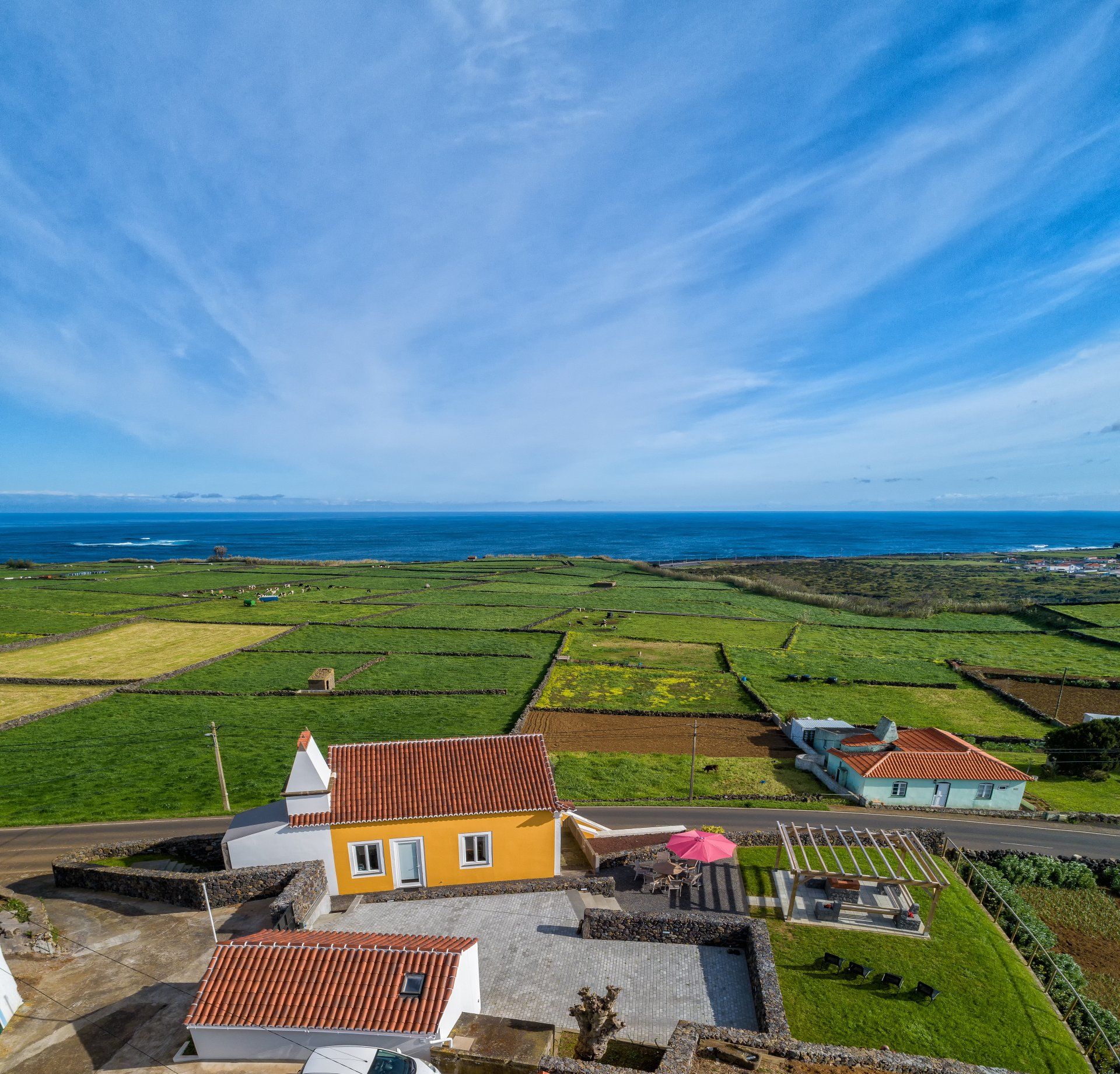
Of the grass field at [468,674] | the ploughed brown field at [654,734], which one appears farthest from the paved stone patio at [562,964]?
the ploughed brown field at [654,734]

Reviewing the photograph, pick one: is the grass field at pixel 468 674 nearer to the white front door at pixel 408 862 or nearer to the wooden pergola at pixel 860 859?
the wooden pergola at pixel 860 859

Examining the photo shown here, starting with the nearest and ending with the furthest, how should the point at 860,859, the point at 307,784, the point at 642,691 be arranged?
the point at 307,784 < the point at 860,859 < the point at 642,691

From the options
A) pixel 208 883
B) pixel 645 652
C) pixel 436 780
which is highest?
pixel 436 780

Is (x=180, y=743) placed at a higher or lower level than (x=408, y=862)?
lower

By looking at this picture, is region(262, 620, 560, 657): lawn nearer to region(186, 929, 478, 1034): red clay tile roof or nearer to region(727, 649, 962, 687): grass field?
region(727, 649, 962, 687): grass field

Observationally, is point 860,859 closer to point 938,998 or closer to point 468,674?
point 938,998

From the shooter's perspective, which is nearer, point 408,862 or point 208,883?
point 208,883

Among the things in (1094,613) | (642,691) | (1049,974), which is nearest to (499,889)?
(1049,974)
